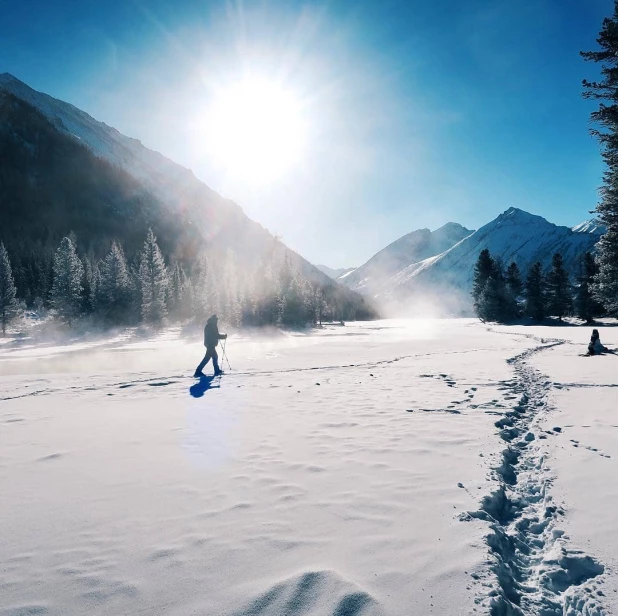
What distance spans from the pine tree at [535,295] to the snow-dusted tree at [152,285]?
226 feet

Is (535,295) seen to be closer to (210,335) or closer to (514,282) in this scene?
(514,282)

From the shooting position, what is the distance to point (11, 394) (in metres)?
11.7

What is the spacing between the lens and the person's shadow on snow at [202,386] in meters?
11.9

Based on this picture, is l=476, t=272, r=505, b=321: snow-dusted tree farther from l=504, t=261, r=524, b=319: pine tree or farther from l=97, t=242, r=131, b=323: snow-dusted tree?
l=97, t=242, r=131, b=323: snow-dusted tree

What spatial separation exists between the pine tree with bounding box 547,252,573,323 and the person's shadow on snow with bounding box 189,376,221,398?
72.5 m

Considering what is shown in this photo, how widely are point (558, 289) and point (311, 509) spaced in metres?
78.0

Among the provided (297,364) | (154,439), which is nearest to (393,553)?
(154,439)

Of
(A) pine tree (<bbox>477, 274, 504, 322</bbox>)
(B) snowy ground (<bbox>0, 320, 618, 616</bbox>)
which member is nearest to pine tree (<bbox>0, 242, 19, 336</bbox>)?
(B) snowy ground (<bbox>0, 320, 618, 616</bbox>)

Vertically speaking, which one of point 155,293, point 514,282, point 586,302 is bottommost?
point 586,302

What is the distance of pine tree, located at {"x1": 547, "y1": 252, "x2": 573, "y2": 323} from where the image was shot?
215 ft

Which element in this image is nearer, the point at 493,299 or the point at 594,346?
the point at 594,346

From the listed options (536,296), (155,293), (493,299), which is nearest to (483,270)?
(493,299)

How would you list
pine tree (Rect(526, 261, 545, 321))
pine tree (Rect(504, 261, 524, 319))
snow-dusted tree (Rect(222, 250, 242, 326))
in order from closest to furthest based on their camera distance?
snow-dusted tree (Rect(222, 250, 242, 326)), pine tree (Rect(526, 261, 545, 321)), pine tree (Rect(504, 261, 524, 319))

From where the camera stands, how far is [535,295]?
66438 mm
